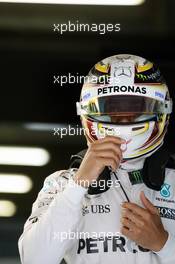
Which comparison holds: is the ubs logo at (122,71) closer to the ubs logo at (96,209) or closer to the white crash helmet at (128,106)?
the white crash helmet at (128,106)

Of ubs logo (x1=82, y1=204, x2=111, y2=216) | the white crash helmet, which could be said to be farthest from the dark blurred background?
ubs logo (x1=82, y1=204, x2=111, y2=216)

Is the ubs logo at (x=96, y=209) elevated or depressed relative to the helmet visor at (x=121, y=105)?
depressed

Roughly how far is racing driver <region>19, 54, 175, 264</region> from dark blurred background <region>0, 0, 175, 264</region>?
286 mm

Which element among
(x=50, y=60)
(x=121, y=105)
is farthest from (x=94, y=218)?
(x=50, y=60)

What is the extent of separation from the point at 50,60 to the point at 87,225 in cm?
57

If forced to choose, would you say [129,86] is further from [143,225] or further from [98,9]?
[98,9]

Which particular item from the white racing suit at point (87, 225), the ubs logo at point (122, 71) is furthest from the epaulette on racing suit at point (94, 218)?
the ubs logo at point (122, 71)

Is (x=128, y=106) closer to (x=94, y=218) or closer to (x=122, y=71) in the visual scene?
(x=122, y=71)

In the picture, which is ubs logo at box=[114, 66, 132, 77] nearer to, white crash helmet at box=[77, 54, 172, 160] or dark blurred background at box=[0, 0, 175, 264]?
white crash helmet at box=[77, 54, 172, 160]

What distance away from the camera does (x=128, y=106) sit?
1149mm

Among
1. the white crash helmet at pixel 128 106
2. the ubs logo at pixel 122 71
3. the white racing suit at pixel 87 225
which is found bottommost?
the white racing suit at pixel 87 225

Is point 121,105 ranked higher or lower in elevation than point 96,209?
higher

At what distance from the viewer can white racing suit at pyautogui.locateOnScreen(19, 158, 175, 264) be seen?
105 cm

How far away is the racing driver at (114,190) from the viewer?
1057 mm
